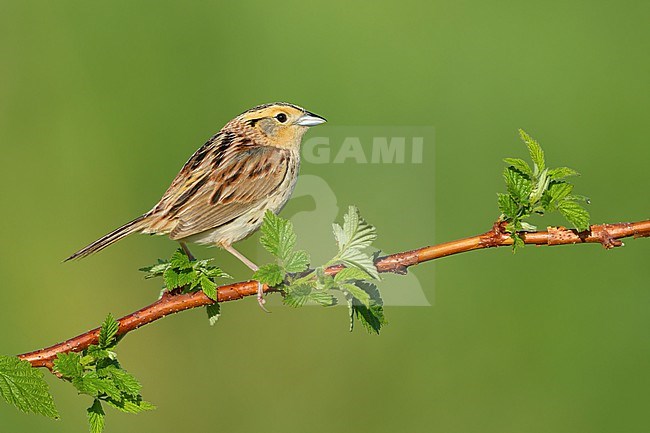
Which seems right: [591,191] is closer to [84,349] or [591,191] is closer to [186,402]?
[186,402]

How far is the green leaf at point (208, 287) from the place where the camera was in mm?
1928

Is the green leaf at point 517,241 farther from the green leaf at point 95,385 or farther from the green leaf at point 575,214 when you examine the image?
the green leaf at point 95,385

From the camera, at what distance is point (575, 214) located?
1887 mm

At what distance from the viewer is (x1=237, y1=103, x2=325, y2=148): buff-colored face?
3.05 meters

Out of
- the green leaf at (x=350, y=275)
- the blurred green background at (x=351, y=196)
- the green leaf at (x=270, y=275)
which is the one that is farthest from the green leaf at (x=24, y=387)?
the blurred green background at (x=351, y=196)

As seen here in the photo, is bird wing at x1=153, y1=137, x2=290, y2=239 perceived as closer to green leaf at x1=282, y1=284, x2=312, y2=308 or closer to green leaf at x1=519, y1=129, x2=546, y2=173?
green leaf at x1=282, y1=284, x2=312, y2=308

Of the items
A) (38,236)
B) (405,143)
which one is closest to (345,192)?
(405,143)

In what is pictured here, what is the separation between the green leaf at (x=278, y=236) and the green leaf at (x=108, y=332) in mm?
320

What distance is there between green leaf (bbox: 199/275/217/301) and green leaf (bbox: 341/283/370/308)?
265 mm

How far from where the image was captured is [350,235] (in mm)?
1936

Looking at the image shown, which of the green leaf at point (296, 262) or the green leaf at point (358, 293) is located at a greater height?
the green leaf at point (296, 262)

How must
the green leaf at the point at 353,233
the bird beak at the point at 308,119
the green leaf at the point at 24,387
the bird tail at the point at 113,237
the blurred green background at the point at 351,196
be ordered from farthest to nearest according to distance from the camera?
the blurred green background at the point at 351,196, the bird beak at the point at 308,119, the bird tail at the point at 113,237, the green leaf at the point at 353,233, the green leaf at the point at 24,387

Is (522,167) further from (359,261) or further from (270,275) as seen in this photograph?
(270,275)

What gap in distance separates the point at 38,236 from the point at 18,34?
1.39 m
